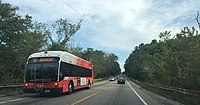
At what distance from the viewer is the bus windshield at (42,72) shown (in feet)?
67.4

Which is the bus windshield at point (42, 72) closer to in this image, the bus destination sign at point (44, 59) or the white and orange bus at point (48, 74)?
the white and orange bus at point (48, 74)

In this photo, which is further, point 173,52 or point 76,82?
point 173,52

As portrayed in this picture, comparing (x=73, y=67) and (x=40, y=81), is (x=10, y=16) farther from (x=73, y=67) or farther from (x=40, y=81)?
(x=40, y=81)

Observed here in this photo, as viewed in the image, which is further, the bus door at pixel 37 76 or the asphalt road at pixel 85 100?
the bus door at pixel 37 76

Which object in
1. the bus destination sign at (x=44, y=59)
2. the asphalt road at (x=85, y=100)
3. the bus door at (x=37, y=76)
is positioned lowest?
the asphalt road at (x=85, y=100)

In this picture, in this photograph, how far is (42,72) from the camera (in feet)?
68.0

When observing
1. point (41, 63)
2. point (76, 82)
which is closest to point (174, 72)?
point (76, 82)

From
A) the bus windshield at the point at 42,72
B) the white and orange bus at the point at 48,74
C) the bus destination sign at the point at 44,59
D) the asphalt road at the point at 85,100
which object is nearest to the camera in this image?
the asphalt road at the point at 85,100

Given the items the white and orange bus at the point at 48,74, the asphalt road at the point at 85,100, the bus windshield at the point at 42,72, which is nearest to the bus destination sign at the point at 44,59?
the white and orange bus at the point at 48,74

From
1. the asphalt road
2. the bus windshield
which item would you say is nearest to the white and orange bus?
the bus windshield

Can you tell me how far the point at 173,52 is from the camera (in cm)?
3044

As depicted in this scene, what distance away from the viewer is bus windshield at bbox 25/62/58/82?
20531 millimetres


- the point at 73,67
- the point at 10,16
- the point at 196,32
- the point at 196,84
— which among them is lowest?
the point at 196,84

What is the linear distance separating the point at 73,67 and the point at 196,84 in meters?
10.9
